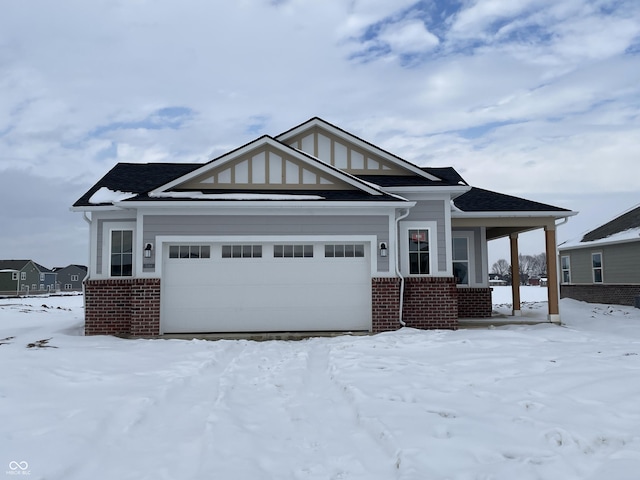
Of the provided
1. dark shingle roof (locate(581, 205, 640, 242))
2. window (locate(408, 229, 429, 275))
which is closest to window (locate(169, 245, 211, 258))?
window (locate(408, 229, 429, 275))

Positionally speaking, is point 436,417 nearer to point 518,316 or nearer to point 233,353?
point 233,353

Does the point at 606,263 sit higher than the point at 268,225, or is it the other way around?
the point at 268,225

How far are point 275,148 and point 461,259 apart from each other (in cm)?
743

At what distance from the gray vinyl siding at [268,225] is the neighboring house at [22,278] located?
227 ft

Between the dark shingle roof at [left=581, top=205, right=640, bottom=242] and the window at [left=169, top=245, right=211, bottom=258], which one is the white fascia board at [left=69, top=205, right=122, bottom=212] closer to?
the window at [left=169, top=245, right=211, bottom=258]

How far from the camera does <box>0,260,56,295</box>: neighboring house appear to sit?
231ft

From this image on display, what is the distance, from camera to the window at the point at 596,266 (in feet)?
75.3

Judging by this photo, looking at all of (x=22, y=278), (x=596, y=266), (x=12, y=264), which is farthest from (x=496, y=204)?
(x=12, y=264)

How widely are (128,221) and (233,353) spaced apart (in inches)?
201

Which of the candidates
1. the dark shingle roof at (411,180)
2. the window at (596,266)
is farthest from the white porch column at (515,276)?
the window at (596,266)

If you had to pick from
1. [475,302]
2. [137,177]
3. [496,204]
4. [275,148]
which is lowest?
[475,302]

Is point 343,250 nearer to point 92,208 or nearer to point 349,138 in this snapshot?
point 349,138

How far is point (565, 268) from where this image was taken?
2611 centimetres

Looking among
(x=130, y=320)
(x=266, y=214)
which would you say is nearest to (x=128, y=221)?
(x=130, y=320)
